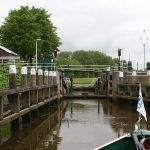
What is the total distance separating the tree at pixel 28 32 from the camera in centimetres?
6275

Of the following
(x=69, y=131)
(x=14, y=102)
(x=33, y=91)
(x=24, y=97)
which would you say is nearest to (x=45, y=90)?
(x=33, y=91)

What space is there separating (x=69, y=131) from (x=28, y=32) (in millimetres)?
42994

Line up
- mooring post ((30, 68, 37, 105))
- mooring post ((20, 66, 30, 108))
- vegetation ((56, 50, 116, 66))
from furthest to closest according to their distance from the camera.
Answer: vegetation ((56, 50, 116, 66)), mooring post ((30, 68, 37, 105)), mooring post ((20, 66, 30, 108))

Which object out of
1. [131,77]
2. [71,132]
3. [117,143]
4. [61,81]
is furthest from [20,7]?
[117,143]

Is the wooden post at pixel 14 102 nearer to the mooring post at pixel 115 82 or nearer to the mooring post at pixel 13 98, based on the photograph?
the mooring post at pixel 13 98

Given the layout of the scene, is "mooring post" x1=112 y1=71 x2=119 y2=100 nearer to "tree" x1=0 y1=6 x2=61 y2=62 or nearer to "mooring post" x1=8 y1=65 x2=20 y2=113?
"tree" x1=0 y1=6 x2=61 y2=62

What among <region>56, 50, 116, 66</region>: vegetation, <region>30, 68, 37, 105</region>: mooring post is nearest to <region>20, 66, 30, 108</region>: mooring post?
<region>30, 68, 37, 105</region>: mooring post

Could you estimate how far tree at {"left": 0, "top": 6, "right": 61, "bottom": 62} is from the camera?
206ft

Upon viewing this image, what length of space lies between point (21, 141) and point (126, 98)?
21.2 meters

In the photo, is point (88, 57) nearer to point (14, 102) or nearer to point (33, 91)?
point (33, 91)

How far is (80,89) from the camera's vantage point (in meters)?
57.1

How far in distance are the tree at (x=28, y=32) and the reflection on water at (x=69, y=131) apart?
106ft

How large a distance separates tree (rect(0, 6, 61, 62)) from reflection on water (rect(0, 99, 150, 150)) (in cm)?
3218

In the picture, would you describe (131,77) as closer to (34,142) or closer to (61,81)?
(61,81)
